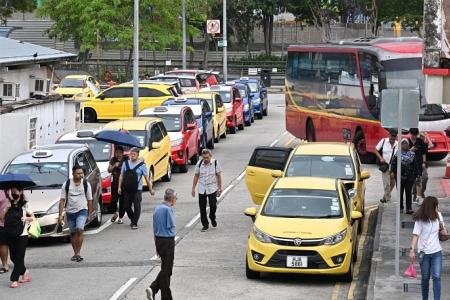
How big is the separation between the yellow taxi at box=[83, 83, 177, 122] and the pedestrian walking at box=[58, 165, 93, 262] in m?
24.5

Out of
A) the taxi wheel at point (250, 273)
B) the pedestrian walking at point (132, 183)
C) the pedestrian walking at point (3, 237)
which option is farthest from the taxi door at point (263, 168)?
the pedestrian walking at point (3, 237)

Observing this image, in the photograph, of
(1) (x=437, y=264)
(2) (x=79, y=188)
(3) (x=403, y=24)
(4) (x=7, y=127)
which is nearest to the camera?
(1) (x=437, y=264)

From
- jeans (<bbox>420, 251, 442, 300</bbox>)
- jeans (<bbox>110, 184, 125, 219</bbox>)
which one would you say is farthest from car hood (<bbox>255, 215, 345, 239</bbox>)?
jeans (<bbox>110, 184, 125, 219</bbox>)

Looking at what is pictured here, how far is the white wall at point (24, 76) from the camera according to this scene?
1295 inches

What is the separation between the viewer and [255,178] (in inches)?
925

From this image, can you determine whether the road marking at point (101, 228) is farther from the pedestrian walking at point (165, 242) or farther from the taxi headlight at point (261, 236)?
the pedestrian walking at point (165, 242)

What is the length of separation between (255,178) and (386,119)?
20.3 ft

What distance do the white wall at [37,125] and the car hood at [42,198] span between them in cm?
798

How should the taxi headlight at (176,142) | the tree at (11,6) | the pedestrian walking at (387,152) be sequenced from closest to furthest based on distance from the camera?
1. the pedestrian walking at (387,152)
2. the taxi headlight at (176,142)
3. the tree at (11,6)

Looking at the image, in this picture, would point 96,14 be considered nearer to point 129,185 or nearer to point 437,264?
point 129,185

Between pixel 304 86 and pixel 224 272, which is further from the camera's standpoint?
pixel 304 86

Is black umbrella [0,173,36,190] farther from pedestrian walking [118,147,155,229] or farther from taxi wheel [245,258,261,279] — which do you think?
pedestrian walking [118,147,155,229]

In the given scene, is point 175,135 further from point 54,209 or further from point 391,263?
point 391,263

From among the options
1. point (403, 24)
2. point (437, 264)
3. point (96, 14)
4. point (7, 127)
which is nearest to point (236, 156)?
point (7, 127)
